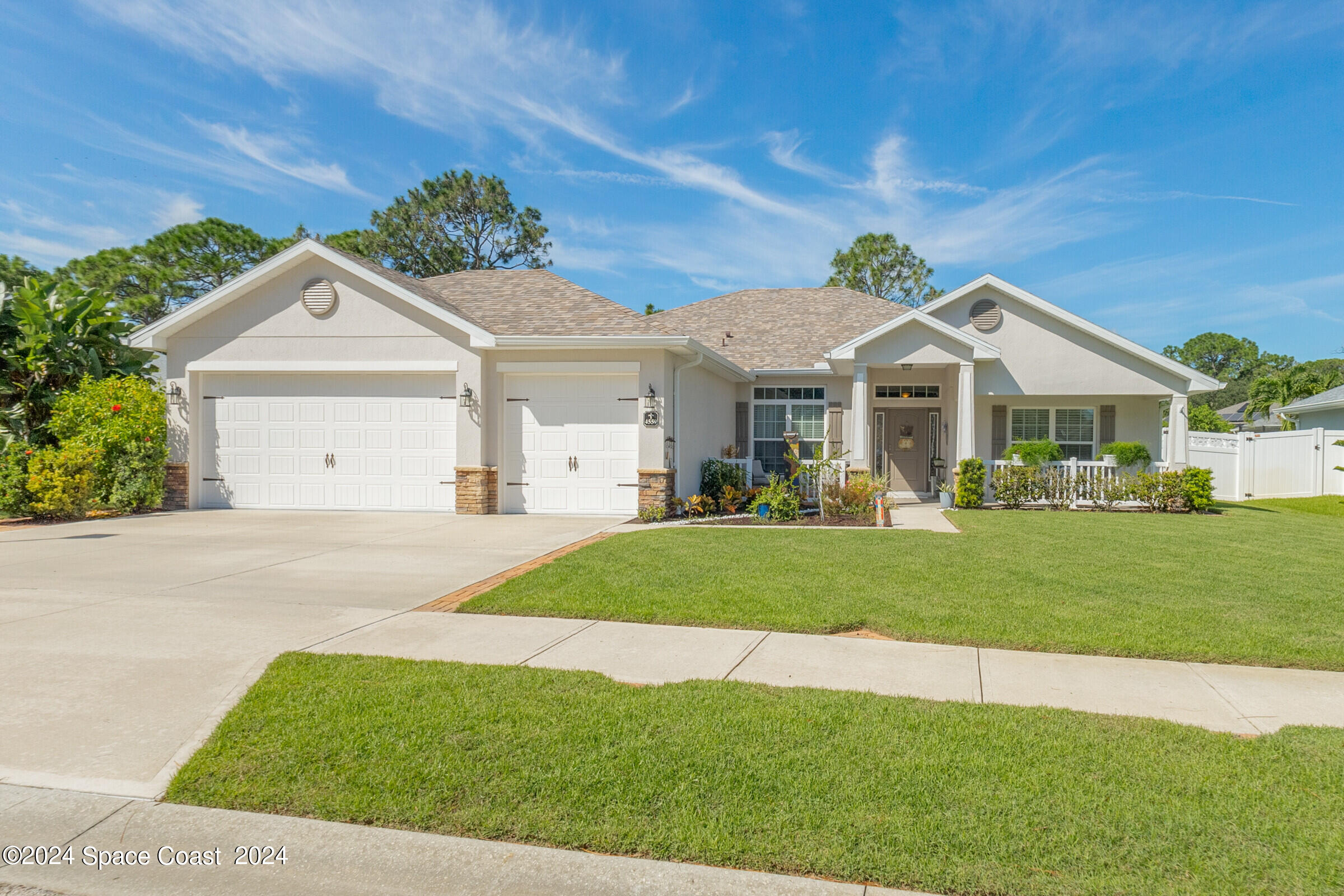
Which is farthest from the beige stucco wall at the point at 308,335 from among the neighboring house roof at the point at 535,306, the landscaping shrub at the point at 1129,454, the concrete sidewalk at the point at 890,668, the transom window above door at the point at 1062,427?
the landscaping shrub at the point at 1129,454

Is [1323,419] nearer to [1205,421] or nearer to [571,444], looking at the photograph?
[1205,421]

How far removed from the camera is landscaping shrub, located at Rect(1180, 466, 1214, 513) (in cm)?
1509

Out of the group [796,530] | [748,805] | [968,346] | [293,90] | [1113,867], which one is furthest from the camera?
[293,90]

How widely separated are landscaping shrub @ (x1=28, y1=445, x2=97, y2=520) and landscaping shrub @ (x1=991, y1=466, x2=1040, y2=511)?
16.9m

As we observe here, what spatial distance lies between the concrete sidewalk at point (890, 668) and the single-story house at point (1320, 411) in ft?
82.8

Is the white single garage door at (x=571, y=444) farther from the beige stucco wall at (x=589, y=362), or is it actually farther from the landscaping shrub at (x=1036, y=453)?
the landscaping shrub at (x=1036, y=453)

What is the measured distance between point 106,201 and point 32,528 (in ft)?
56.8

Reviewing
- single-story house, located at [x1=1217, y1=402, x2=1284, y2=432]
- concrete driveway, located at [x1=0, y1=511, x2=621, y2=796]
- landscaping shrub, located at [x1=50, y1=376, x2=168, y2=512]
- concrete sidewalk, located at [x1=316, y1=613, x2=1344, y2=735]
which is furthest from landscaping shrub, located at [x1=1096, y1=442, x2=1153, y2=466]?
landscaping shrub, located at [x1=50, y1=376, x2=168, y2=512]

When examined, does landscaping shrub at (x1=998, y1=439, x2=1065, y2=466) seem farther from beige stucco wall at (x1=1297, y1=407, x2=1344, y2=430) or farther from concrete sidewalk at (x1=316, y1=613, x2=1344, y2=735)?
beige stucco wall at (x1=1297, y1=407, x2=1344, y2=430)

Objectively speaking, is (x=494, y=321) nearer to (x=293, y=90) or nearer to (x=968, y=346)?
(x=293, y=90)

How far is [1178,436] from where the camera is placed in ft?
53.0

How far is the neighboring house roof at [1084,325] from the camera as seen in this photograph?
16312 millimetres

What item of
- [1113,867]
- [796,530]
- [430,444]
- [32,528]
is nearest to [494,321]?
[430,444]

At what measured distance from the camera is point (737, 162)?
21.7 metres
